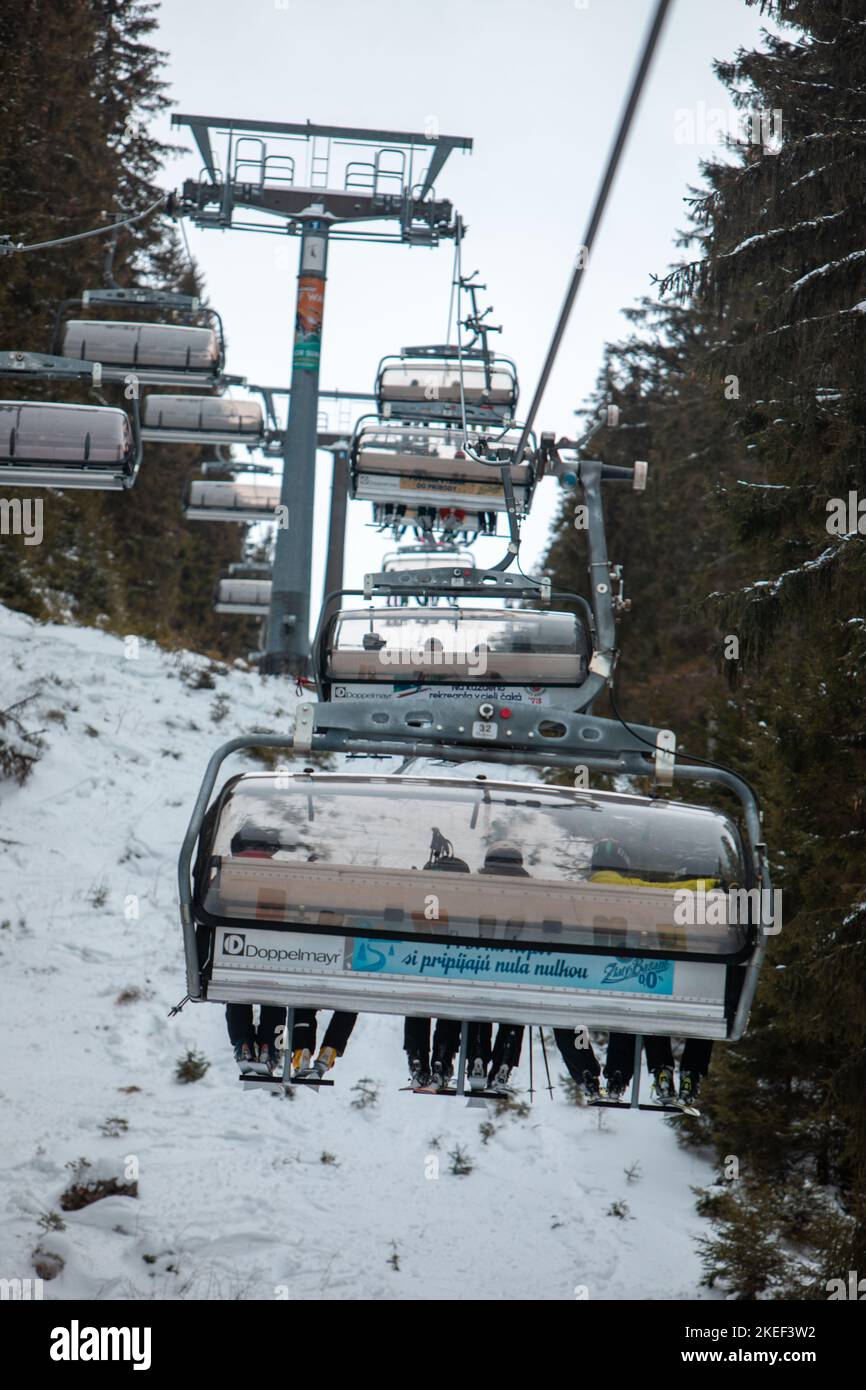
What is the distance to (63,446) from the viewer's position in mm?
10781

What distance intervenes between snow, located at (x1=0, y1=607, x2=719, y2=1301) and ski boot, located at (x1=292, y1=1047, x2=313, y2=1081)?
423 cm

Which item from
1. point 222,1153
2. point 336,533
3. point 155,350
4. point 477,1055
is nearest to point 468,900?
point 477,1055

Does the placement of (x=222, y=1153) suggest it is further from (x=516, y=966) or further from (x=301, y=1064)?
(x=516, y=966)

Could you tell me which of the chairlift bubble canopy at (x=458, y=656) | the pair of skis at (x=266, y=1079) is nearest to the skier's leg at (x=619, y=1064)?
the pair of skis at (x=266, y=1079)

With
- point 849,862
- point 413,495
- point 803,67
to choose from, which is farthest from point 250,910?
point 803,67

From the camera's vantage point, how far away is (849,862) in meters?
9.70

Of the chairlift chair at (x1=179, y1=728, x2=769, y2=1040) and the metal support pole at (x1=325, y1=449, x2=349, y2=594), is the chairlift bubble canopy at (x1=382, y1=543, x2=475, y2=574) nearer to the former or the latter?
the chairlift chair at (x1=179, y1=728, x2=769, y2=1040)

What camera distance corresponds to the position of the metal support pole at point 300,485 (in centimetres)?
2397

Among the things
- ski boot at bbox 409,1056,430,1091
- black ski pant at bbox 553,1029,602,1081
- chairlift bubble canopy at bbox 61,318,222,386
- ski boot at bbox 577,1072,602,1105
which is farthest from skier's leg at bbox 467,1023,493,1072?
chairlift bubble canopy at bbox 61,318,222,386

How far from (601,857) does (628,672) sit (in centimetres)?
2055

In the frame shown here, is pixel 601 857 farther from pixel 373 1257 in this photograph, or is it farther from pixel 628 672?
pixel 628 672

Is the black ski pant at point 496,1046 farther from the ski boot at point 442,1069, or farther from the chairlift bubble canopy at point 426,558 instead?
the chairlift bubble canopy at point 426,558

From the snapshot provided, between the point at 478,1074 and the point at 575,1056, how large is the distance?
0.49m

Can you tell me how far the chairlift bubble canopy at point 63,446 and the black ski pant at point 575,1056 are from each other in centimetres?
593
